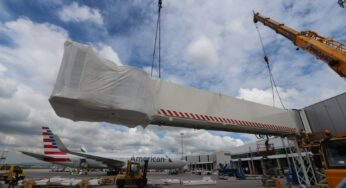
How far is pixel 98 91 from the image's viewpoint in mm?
4645

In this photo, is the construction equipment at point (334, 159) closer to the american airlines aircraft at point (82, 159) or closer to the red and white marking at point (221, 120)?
the red and white marking at point (221, 120)

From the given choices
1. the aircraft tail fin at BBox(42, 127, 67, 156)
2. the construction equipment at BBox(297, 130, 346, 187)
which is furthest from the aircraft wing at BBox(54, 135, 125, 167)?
the construction equipment at BBox(297, 130, 346, 187)

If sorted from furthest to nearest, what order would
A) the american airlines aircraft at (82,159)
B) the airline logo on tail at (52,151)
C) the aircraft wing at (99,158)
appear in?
the airline logo on tail at (52,151), the american airlines aircraft at (82,159), the aircraft wing at (99,158)

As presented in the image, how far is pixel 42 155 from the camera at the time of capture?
3203 cm

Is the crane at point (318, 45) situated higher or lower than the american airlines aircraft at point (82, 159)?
higher

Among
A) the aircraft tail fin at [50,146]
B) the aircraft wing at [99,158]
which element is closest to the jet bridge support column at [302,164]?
the aircraft wing at [99,158]

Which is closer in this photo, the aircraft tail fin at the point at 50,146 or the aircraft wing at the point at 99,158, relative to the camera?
the aircraft wing at the point at 99,158

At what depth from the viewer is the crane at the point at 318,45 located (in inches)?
322

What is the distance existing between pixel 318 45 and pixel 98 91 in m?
10.3

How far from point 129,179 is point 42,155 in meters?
25.4

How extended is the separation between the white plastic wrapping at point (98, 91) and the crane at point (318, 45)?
828 cm

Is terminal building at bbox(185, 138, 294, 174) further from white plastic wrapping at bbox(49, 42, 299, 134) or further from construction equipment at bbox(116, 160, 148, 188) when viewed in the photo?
white plastic wrapping at bbox(49, 42, 299, 134)

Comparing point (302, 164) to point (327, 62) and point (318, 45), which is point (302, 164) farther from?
point (318, 45)

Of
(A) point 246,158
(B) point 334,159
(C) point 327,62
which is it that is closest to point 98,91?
(B) point 334,159
